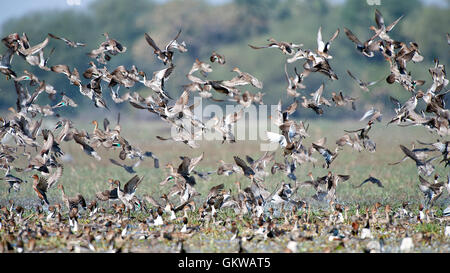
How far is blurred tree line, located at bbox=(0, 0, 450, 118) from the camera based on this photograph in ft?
110

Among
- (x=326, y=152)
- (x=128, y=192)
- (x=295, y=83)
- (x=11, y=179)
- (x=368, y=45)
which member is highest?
(x=368, y=45)

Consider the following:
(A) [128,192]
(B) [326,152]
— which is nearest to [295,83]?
(B) [326,152]

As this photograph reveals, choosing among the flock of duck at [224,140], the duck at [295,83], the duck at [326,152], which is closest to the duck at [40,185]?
the flock of duck at [224,140]

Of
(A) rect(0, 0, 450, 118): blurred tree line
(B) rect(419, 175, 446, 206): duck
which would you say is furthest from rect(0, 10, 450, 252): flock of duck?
(A) rect(0, 0, 450, 118): blurred tree line

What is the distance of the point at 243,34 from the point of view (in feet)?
145

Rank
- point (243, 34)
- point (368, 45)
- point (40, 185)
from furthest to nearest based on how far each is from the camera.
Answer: point (243, 34) < point (368, 45) < point (40, 185)

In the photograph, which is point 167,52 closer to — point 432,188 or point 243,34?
point 432,188

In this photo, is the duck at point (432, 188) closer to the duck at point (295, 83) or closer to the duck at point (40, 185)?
the duck at point (295, 83)

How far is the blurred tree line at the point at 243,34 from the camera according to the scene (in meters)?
33.6

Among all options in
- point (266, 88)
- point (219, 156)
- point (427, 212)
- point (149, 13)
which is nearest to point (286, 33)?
point (266, 88)

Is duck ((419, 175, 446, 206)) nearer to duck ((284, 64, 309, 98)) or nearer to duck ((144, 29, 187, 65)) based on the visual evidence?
duck ((284, 64, 309, 98))

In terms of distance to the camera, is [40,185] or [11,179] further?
[11,179]

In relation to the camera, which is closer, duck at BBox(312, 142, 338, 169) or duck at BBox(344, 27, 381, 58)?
duck at BBox(312, 142, 338, 169)
